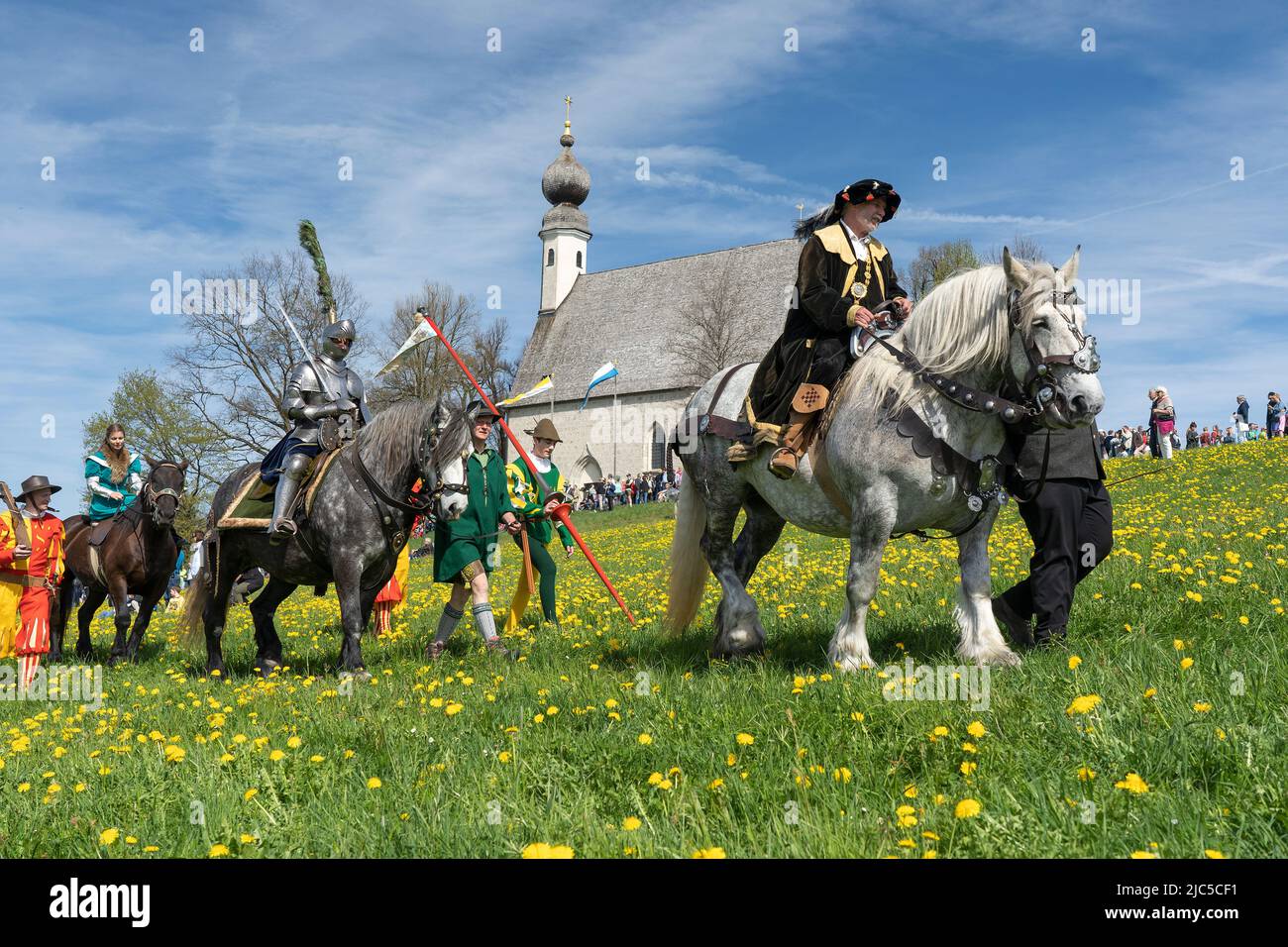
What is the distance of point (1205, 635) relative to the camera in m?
5.57

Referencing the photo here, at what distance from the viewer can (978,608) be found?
18.8ft

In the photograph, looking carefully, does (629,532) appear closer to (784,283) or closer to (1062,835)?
(1062,835)

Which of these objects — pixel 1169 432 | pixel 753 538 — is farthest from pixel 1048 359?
pixel 1169 432

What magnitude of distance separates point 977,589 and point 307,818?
3917 millimetres

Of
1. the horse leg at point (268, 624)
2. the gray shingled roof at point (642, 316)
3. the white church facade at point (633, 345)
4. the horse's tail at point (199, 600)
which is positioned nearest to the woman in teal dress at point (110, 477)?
the horse's tail at point (199, 600)

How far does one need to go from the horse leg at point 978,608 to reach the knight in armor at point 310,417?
5488 millimetres

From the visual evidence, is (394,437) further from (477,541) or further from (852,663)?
(852,663)

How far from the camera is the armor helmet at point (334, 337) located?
344 inches

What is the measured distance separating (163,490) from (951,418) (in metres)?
9.39

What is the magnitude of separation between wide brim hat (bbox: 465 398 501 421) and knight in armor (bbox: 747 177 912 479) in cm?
266

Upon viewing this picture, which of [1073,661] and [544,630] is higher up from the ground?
[1073,661]

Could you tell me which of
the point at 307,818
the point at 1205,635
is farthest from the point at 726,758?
the point at 1205,635

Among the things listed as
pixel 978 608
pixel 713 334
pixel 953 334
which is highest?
pixel 713 334

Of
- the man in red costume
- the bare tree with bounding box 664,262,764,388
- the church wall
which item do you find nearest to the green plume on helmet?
the man in red costume
